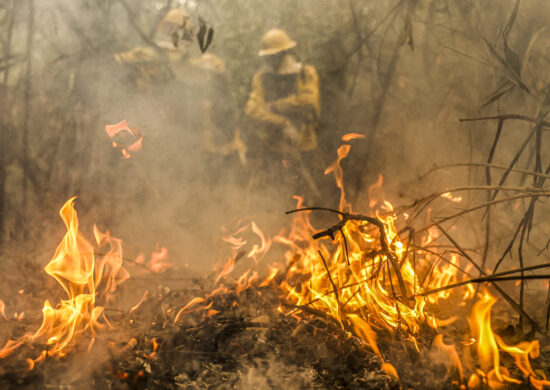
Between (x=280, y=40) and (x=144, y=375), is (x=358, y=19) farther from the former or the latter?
(x=144, y=375)

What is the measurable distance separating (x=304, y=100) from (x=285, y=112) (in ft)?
0.81

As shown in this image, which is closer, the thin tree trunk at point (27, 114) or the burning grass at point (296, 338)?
the burning grass at point (296, 338)

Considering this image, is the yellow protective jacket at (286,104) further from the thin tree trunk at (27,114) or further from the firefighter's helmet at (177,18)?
the thin tree trunk at (27,114)

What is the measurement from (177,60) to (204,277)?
7.75ft

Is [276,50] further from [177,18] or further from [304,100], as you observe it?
[177,18]

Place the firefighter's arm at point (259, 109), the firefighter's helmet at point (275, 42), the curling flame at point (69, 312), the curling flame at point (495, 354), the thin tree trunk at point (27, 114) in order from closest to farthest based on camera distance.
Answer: the curling flame at point (495, 354) → the curling flame at point (69, 312) → the thin tree trunk at point (27, 114) → the firefighter's helmet at point (275, 42) → the firefighter's arm at point (259, 109)

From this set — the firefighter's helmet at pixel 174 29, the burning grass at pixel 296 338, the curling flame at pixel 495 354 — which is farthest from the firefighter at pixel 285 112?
the curling flame at pixel 495 354

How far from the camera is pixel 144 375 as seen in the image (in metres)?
2.34

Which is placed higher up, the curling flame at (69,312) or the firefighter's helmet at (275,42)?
the firefighter's helmet at (275,42)

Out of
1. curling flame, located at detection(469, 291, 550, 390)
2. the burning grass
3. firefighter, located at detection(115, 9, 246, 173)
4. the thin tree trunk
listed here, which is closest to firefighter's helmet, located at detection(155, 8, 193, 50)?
firefighter, located at detection(115, 9, 246, 173)

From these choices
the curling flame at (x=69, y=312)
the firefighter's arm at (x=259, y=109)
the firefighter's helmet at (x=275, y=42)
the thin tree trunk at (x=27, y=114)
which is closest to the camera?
the curling flame at (x=69, y=312)

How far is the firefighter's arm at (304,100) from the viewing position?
4227 millimetres

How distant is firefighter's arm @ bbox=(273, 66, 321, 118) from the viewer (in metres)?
4.23

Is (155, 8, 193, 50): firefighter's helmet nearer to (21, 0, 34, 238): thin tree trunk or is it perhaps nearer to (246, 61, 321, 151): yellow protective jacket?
(246, 61, 321, 151): yellow protective jacket
